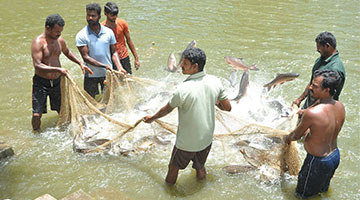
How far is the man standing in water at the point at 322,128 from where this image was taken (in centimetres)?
343

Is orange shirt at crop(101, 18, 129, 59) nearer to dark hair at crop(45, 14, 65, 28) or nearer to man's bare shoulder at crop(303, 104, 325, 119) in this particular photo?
dark hair at crop(45, 14, 65, 28)

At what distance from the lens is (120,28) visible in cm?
613

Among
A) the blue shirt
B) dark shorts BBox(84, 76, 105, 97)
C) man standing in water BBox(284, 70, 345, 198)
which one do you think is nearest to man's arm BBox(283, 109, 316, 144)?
man standing in water BBox(284, 70, 345, 198)

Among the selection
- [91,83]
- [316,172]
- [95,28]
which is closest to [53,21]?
[95,28]

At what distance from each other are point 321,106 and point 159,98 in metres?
2.99

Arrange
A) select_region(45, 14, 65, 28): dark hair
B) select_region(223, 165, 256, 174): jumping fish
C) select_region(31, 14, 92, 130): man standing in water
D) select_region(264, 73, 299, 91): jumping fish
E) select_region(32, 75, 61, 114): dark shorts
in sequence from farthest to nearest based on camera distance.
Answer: select_region(264, 73, 299, 91): jumping fish
select_region(32, 75, 61, 114): dark shorts
select_region(31, 14, 92, 130): man standing in water
select_region(45, 14, 65, 28): dark hair
select_region(223, 165, 256, 174): jumping fish

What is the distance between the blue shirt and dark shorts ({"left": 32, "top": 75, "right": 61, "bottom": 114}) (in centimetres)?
59

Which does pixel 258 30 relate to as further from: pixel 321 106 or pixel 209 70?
pixel 321 106

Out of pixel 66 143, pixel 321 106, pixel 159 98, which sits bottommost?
pixel 66 143

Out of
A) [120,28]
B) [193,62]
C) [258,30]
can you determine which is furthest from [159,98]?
[258,30]

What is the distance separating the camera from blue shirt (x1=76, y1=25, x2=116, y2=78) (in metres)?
5.29

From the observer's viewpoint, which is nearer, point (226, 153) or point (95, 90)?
point (226, 153)

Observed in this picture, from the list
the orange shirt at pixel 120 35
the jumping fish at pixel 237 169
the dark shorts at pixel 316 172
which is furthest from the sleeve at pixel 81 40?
the dark shorts at pixel 316 172

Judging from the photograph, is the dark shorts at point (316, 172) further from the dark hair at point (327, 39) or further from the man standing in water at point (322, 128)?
the dark hair at point (327, 39)
